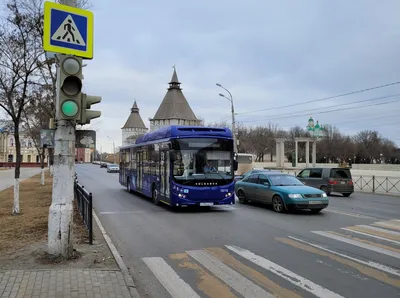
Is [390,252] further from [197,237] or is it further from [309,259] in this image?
[197,237]

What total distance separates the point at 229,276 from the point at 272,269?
0.84 meters

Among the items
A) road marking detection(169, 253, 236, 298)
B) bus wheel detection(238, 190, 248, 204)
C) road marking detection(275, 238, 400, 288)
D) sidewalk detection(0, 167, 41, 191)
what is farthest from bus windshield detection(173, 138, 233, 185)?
sidewalk detection(0, 167, 41, 191)

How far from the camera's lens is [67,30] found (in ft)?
20.6

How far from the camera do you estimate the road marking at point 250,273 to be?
16.8 ft

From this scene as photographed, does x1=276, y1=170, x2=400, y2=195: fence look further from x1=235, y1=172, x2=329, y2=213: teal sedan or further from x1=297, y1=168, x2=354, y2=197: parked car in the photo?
x1=235, y1=172, x2=329, y2=213: teal sedan

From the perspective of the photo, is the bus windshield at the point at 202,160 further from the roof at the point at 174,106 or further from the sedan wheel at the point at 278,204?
the roof at the point at 174,106

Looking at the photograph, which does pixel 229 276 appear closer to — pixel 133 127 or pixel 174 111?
pixel 174 111

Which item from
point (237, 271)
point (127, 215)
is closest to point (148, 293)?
point (237, 271)

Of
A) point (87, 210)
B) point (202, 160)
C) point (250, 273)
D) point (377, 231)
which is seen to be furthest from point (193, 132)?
point (250, 273)

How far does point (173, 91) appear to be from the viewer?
Answer: 105062mm

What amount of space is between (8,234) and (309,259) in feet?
22.8

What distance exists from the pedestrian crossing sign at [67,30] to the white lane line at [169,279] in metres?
3.90

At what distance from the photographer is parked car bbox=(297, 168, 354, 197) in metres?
21.4

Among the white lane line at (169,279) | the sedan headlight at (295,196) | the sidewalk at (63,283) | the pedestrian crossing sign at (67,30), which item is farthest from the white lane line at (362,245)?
the pedestrian crossing sign at (67,30)
